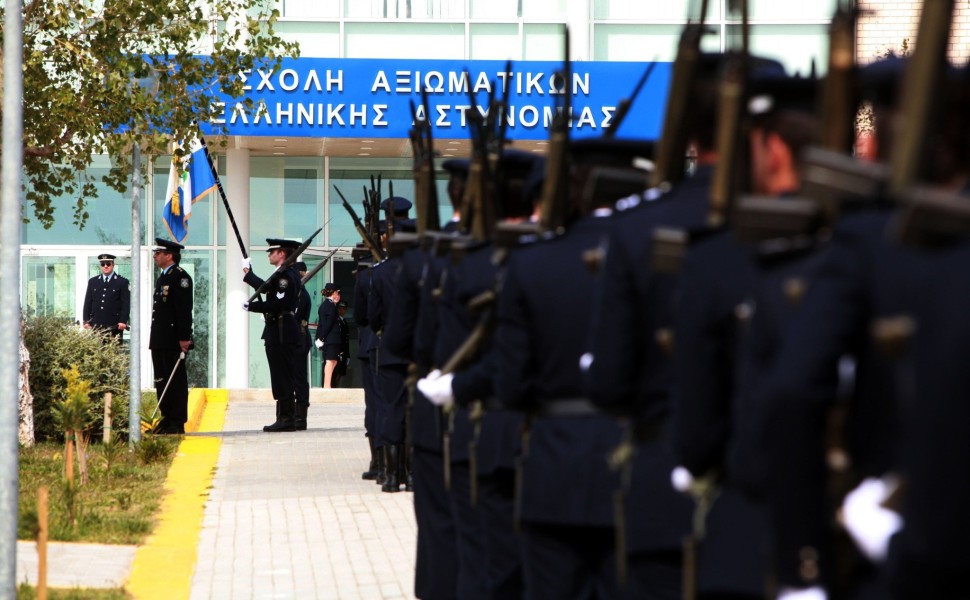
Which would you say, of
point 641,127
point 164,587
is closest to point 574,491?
point 164,587

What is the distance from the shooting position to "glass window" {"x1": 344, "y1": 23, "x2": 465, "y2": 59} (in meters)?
24.9

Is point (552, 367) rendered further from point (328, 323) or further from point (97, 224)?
point (97, 224)

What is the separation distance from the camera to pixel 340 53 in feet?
81.2

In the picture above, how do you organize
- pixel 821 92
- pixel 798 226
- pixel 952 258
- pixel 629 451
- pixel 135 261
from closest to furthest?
1. pixel 952 258
2. pixel 798 226
3. pixel 821 92
4. pixel 629 451
5. pixel 135 261

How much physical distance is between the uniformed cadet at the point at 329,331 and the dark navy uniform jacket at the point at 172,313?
6746mm

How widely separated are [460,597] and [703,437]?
293 cm

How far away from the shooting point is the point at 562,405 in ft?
16.1

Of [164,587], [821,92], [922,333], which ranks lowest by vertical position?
[164,587]

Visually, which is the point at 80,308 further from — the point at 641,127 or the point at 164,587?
the point at 164,587

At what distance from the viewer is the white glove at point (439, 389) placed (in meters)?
6.25

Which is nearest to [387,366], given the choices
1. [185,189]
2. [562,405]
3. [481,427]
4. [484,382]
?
[481,427]

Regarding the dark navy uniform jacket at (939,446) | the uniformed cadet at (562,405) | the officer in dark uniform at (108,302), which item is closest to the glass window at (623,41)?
the officer in dark uniform at (108,302)

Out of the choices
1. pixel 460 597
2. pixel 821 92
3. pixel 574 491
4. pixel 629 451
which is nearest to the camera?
pixel 821 92

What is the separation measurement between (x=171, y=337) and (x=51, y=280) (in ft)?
28.4
